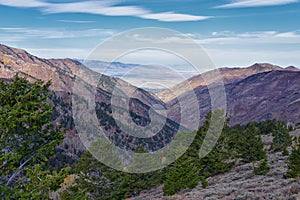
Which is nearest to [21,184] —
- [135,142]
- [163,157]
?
[163,157]

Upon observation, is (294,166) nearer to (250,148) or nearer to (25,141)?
(25,141)

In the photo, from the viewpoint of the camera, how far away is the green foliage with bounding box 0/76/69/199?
15.9 metres

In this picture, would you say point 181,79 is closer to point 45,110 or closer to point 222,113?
point 45,110

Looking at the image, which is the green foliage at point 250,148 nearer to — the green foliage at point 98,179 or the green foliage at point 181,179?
the green foliage at point 181,179

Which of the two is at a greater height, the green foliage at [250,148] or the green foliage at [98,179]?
the green foliage at [250,148]

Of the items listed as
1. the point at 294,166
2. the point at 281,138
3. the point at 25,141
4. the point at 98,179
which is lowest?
the point at 98,179

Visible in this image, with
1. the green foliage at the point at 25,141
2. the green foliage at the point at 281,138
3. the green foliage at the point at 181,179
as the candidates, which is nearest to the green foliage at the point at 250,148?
the green foliage at the point at 181,179

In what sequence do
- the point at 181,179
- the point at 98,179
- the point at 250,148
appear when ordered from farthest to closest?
the point at 250,148 → the point at 98,179 → the point at 181,179

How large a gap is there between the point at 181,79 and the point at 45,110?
10.9 m

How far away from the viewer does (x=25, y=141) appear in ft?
57.3

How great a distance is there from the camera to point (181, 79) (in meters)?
25.3

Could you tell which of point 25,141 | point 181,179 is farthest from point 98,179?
point 25,141

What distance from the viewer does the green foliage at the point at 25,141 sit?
15.9 meters

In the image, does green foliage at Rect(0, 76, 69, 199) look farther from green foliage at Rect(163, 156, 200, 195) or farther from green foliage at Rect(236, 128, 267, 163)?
green foliage at Rect(236, 128, 267, 163)
